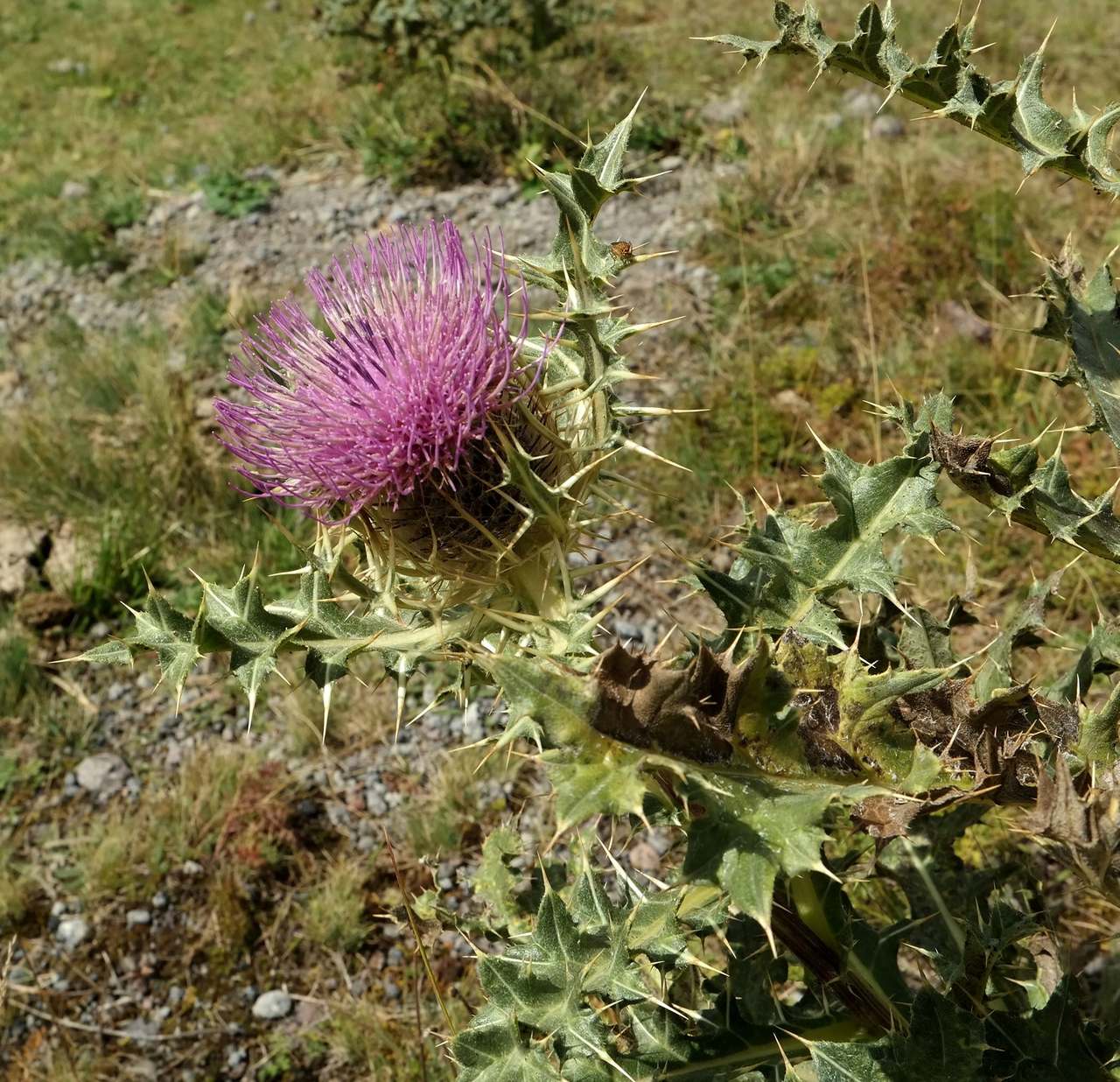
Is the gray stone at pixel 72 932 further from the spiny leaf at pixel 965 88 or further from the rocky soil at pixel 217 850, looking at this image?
the spiny leaf at pixel 965 88

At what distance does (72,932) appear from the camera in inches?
146

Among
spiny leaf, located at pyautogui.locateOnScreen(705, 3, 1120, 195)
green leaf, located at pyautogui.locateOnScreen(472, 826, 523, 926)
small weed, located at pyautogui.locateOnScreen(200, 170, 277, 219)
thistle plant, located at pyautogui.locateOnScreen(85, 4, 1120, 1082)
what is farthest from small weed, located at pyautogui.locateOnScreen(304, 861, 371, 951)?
small weed, located at pyautogui.locateOnScreen(200, 170, 277, 219)

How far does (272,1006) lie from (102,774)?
138 centimetres

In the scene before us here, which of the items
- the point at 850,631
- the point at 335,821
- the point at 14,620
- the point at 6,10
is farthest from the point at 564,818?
the point at 6,10

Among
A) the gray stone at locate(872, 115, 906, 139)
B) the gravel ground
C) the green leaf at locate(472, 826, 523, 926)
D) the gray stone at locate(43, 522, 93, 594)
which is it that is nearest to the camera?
the green leaf at locate(472, 826, 523, 926)

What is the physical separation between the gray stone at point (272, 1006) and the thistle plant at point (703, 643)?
4.97ft

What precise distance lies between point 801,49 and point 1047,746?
1.64 meters

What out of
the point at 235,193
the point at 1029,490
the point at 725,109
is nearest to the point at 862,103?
the point at 725,109

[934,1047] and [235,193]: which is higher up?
[934,1047]

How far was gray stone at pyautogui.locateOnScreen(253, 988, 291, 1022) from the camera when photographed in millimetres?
3445

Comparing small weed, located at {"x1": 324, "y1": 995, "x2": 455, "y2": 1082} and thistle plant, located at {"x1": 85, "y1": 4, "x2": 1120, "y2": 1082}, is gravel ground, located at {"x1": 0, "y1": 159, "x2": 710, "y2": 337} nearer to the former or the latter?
thistle plant, located at {"x1": 85, "y1": 4, "x2": 1120, "y2": 1082}

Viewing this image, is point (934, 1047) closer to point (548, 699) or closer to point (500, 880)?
point (548, 699)

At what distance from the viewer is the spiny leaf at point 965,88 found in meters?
2.13

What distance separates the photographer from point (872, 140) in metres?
6.78
